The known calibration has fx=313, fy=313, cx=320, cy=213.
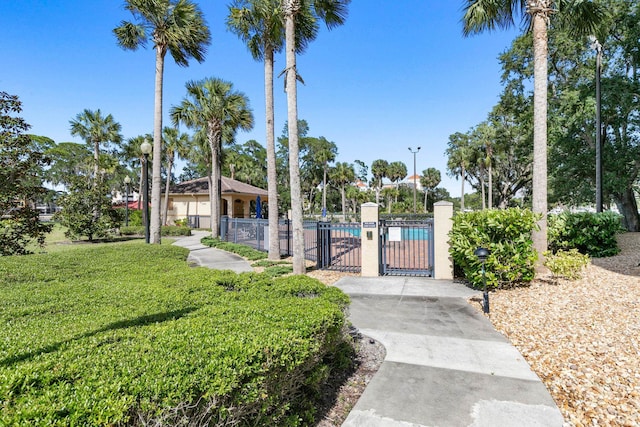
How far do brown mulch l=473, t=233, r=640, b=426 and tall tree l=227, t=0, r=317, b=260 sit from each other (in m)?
7.29

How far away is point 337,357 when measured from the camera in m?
3.53

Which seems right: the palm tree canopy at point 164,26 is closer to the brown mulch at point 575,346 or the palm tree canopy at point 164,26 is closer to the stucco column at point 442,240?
the stucco column at point 442,240

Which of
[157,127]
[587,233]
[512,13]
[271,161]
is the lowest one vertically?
[587,233]

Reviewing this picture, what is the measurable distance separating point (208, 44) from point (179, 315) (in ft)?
49.8

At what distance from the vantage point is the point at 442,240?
8.00m

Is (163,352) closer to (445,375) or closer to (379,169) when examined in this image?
(445,375)

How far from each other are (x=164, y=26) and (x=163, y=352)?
49.8 ft

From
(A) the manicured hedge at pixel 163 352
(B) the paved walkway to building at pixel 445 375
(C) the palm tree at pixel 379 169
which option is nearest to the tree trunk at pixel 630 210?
(B) the paved walkway to building at pixel 445 375

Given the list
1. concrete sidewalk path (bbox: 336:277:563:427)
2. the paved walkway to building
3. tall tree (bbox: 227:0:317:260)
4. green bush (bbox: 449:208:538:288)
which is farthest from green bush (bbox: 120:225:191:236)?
green bush (bbox: 449:208:538:288)

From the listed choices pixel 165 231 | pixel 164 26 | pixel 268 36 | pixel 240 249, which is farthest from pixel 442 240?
pixel 165 231

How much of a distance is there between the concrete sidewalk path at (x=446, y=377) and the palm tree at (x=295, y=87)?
3.50 metres

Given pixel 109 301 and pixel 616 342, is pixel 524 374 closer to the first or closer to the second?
pixel 616 342

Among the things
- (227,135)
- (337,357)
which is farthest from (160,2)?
(337,357)

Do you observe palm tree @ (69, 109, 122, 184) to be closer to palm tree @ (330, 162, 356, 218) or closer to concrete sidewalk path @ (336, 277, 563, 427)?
concrete sidewalk path @ (336, 277, 563, 427)
